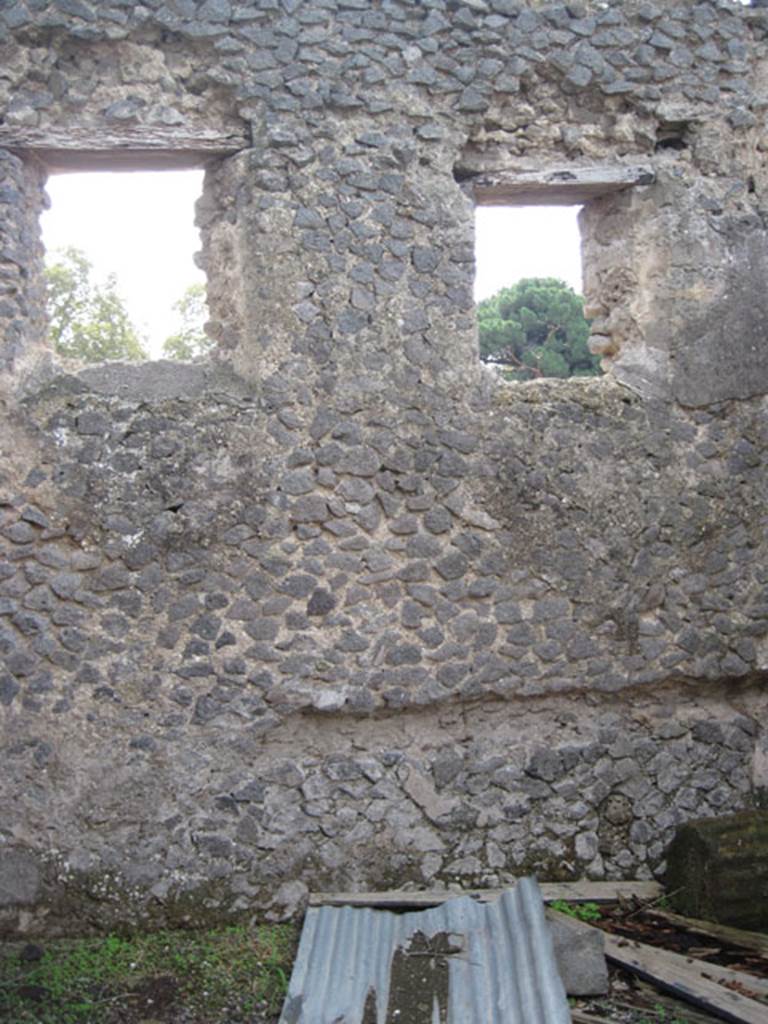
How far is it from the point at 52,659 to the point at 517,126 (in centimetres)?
334

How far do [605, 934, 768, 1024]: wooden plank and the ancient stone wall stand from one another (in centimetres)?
75

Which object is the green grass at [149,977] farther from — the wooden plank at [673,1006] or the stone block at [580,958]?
the wooden plank at [673,1006]

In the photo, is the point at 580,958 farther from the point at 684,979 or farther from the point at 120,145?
the point at 120,145

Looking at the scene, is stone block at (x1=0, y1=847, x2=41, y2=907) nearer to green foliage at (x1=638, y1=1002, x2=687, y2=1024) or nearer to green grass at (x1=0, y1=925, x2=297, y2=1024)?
green grass at (x1=0, y1=925, x2=297, y2=1024)

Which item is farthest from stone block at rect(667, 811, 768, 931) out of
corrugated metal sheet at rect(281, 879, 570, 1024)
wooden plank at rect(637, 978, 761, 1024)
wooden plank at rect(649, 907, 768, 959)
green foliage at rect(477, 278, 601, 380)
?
green foliage at rect(477, 278, 601, 380)

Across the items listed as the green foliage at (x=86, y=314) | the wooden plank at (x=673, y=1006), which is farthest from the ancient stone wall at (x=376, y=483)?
the green foliage at (x=86, y=314)

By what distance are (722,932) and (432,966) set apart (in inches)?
54.0

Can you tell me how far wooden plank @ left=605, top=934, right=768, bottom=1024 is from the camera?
4.25 meters

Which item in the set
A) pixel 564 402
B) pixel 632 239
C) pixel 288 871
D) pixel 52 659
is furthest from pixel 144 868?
pixel 632 239

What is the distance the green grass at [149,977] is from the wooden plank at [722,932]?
5.49 feet

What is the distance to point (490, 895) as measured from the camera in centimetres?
513

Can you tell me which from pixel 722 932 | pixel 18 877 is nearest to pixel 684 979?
pixel 722 932

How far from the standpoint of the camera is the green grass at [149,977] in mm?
4441

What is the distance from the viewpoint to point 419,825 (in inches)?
211
